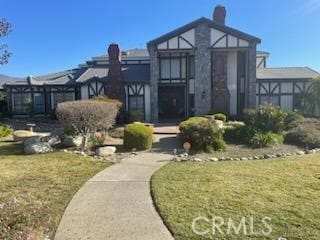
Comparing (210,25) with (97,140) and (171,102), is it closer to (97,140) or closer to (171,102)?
(171,102)

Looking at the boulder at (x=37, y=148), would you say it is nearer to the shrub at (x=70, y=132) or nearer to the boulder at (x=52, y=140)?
the boulder at (x=52, y=140)

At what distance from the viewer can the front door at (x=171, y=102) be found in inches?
1153

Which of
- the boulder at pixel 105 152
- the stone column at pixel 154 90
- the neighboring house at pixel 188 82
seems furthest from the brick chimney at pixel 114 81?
the boulder at pixel 105 152

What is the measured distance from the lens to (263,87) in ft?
89.5

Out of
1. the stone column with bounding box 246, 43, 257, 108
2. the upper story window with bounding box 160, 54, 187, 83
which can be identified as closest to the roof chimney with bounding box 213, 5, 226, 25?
the upper story window with bounding box 160, 54, 187, 83

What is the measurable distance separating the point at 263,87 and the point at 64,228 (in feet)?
80.4

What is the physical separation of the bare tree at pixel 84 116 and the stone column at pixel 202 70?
14.2 metres

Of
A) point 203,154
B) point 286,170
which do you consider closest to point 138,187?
point 286,170

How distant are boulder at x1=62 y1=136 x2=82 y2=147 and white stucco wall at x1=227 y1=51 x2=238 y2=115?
16519mm

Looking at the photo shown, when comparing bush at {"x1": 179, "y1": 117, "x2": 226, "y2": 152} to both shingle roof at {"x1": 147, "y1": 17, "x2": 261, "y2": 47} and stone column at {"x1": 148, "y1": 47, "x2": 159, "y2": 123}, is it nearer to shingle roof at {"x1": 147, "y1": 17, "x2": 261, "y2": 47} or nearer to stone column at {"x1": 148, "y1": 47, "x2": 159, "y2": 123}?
stone column at {"x1": 148, "y1": 47, "x2": 159, "y2": 123}

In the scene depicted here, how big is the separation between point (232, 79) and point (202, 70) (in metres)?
2.90

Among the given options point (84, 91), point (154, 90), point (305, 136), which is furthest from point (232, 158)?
point (84, 91)

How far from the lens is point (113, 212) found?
603cm

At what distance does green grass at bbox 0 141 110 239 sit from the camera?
217 inches
